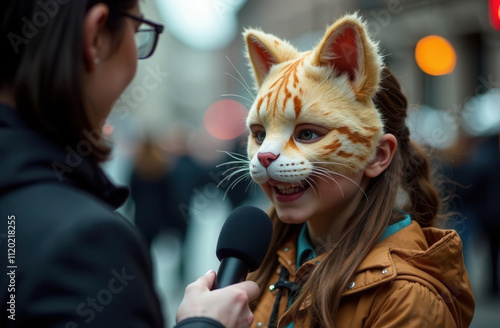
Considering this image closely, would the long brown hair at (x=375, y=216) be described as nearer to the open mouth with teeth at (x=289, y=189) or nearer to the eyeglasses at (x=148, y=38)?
the open mouth with teeth at (x=289, y=189)

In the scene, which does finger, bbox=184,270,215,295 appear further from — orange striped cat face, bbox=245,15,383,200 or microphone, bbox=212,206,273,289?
orange striped cat face, bbox=245,15,383,200

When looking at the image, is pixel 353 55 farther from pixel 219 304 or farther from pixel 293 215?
pixel 219 304

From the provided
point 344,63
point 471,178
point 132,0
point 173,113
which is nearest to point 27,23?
point 132,0

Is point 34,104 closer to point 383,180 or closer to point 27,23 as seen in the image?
point 27,23

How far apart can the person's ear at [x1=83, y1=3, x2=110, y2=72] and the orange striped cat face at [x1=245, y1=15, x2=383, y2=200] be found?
781 millimetres

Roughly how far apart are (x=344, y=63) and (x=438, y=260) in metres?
0.88

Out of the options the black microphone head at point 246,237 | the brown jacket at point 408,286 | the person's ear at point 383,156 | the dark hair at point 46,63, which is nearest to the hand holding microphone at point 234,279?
the black microphone head at point 246,237

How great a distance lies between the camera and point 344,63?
2105mm

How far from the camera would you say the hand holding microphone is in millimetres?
1518

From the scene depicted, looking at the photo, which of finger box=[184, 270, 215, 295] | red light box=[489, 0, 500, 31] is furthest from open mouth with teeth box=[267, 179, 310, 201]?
red light box=[489, 0, 500, 31]

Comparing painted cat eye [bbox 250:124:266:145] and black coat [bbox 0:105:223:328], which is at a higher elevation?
painted cat eye [bbox 250:124:266:145]

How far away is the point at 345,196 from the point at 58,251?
125cm

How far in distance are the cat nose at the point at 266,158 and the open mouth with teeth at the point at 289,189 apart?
0.10 m

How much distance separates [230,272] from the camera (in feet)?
5.56
